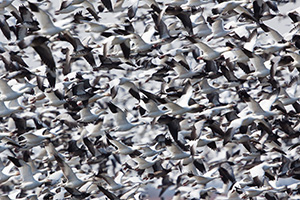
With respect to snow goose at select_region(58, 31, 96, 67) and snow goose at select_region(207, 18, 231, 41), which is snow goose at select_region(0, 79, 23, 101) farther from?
snow goose at select_region(207, 18, 231, 41)

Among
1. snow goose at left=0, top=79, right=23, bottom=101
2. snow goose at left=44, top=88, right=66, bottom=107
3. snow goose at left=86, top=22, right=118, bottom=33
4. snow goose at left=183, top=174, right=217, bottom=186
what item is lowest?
snow goose at left=183, top=174, right=217, bottom=186

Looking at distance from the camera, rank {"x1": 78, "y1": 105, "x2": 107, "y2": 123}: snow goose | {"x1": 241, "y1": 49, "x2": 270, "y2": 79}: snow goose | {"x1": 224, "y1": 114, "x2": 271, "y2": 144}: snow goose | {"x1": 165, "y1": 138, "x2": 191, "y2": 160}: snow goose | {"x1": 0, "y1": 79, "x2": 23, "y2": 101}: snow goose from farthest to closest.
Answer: {"x1": 78, "y1": 105, "x2": 107, "y2": 123}: snow goose → {"x1": 165, "y1": 138, "x2": 191, "y2": 160}: snow goose → {"x1": 241, "y1": 49, "x2": 270, "y2": 79}: snow goose → {"x1": 0, "y1": 79, "x2": 23, "y2": 101}: snow goose → {"x1": 224, "y1": 114, "x2": 271, "y2": 144}: snow goose

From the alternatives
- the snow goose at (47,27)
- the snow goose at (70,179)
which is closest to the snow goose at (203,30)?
the snow goose at (47,27)

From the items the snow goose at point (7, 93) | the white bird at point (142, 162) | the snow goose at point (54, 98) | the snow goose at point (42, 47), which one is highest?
the snow goose at point (42, 47)

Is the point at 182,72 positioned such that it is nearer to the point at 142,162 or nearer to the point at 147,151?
the point at 147,151

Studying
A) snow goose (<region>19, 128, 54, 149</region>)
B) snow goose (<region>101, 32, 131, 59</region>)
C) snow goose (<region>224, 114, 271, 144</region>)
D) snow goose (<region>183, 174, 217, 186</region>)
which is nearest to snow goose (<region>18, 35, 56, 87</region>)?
snow goose (<region>101, 32, 131, 59</region>)

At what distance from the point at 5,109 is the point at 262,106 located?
5208 mm

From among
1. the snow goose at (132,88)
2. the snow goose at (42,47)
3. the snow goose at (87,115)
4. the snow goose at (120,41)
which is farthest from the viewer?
the snow goose at (87,115)

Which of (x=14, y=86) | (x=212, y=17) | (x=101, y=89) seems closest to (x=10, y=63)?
(x=14, y=86)

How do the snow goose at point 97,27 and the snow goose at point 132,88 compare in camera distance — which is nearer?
the snow goose at point 97,27

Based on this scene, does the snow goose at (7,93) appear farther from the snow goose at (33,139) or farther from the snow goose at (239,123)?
the snow goose at (239,123)

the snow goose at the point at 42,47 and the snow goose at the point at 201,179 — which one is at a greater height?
the snow goose at the point at 42,47

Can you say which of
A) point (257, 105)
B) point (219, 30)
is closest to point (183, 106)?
point (257, 105)

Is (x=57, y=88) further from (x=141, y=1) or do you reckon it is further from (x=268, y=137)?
(x=268, y=137)
